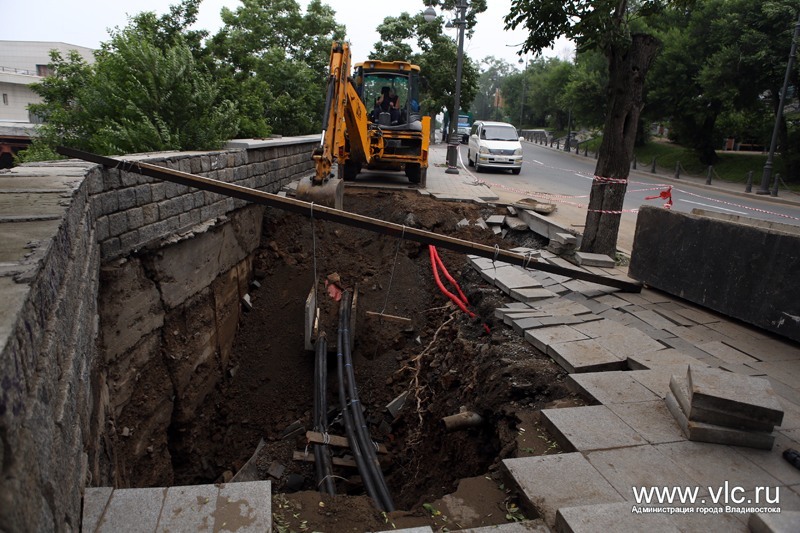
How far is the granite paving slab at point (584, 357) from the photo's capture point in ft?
14.9

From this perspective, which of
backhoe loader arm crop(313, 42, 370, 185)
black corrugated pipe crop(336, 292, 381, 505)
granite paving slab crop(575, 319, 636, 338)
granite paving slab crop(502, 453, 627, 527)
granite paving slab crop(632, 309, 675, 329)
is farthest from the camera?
backhoe loader arm crop(313, 42, 370, 185)

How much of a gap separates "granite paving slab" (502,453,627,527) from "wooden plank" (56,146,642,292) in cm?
300

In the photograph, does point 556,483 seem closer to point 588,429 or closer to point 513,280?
point 588,429

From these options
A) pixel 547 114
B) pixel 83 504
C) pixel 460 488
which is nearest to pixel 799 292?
pixel 460 488

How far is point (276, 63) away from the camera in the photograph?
17500mm

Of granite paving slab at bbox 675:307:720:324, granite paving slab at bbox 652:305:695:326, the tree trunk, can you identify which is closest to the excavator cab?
the tree trunk

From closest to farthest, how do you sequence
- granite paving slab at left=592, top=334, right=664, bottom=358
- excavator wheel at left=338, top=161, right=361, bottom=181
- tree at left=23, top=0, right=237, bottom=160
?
granite paving slab at left=592, top=334, right=664, bottom=358
tree at left=23, top=0, right=237, bottom=160
excavator wheel at left=338, top=161, right=361, bottom=181

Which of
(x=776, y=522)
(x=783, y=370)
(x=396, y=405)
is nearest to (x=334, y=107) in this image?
(x=396, y=405)

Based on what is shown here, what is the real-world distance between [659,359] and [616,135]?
13.6 feet

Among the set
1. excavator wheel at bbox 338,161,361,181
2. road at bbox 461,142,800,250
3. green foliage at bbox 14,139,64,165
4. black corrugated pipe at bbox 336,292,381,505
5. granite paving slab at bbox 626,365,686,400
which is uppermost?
green foliage at bbox 14,139,64,165

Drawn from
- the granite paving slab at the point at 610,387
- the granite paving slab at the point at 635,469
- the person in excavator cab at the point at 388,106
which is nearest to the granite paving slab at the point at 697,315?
the granite paving slab at the point at 610,387

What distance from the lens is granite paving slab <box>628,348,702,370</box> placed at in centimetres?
458

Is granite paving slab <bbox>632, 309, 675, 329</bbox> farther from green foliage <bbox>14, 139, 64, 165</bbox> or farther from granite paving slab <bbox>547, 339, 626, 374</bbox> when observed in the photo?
green foliage <bbox>14, 139, 64, 165</bbox>

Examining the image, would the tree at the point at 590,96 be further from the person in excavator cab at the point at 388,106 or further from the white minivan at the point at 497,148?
the person in excavator cab at the point at 388,106
